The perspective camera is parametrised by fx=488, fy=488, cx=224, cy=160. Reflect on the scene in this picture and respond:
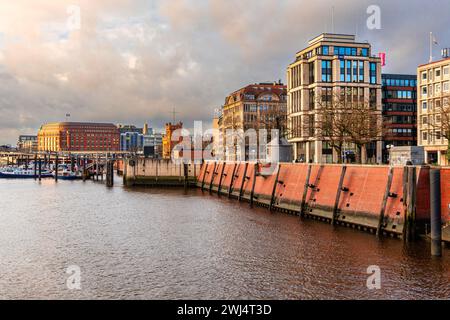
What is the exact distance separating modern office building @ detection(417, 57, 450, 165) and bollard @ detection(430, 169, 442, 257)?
201ft

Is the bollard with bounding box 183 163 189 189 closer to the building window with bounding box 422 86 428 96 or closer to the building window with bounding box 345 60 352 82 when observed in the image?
the building window with bounding box 345 60 352 82

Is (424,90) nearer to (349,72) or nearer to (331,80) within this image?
(349,72)

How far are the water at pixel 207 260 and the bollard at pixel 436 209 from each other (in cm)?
87

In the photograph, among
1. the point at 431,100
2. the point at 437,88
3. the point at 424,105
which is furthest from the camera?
the point at 424,105

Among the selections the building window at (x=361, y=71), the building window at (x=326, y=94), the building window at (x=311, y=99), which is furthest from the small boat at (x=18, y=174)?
the building window at (x=361, y=71)

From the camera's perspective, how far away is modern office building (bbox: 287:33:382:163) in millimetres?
102938

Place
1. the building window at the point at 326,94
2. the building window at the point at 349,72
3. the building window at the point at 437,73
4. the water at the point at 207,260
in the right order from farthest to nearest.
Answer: the building window at the point at 349,72, the building window at the point at 326,94, the building window at the point at 437,73, the water at the point at 207,260

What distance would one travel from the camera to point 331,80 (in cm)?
10406

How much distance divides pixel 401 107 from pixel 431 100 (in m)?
32.8

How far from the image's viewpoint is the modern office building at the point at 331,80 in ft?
338

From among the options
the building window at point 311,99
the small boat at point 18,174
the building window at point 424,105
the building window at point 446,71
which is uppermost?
the building window at point 446,71

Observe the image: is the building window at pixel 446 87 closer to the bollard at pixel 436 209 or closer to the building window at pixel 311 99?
the building window at pixel 311 99

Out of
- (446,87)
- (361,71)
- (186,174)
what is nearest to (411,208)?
(446,87)

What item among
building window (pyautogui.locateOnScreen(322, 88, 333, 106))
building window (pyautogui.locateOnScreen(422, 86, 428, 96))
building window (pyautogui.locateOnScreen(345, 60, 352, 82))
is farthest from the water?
building window (pyautogui.locateOnScreen(422, 86, 428, 96))
